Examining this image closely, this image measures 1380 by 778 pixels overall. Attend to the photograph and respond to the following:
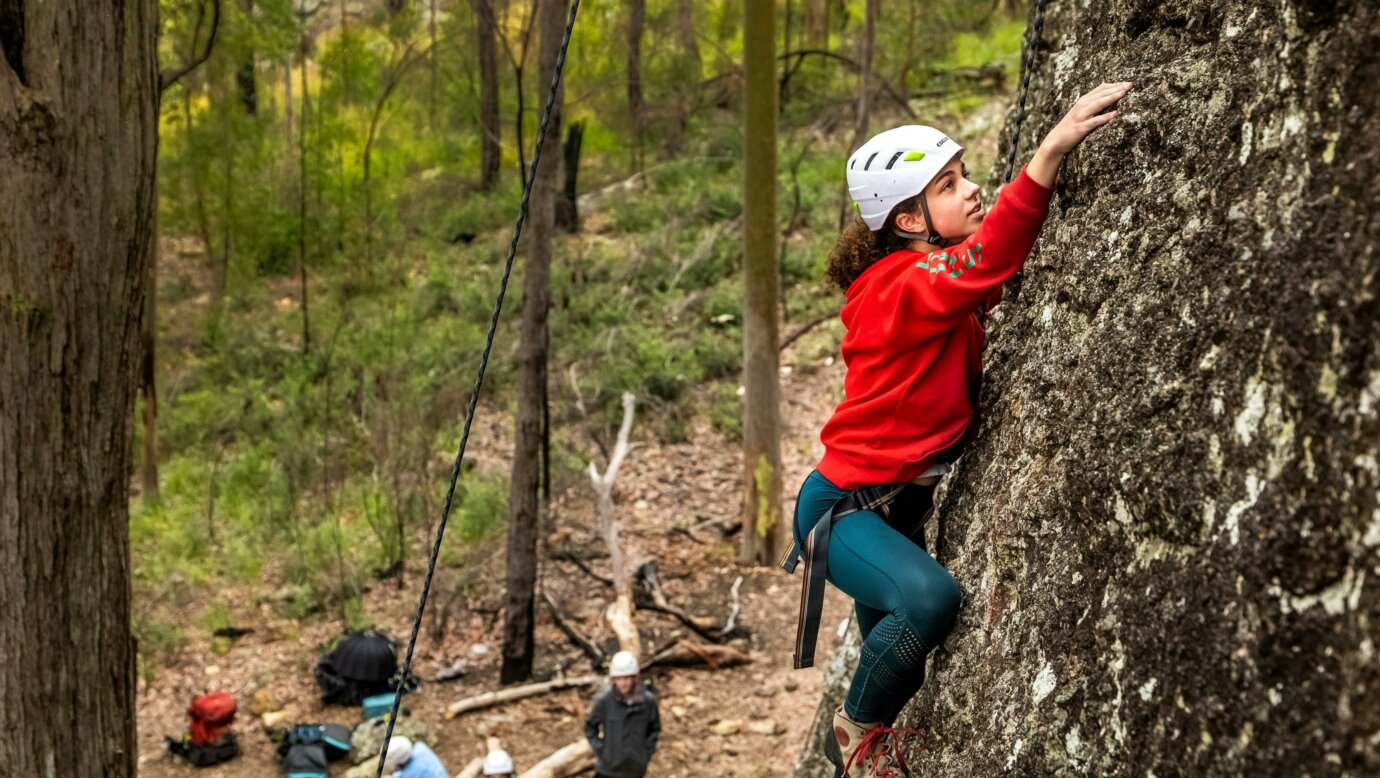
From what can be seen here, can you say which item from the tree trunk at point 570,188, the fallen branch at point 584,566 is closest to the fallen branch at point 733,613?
the fallen branch at point 584,566

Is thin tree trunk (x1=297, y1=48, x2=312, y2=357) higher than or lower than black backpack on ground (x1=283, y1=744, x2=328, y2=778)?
higher

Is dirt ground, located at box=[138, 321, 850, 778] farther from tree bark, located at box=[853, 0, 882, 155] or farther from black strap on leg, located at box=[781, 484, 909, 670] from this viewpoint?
black strap on leg, located at box=[781, 484, 909, 670]

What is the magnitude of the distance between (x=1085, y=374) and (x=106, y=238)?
3061 mm

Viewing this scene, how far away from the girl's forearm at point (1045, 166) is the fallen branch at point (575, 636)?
7.99m

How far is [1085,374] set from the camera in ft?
8.46

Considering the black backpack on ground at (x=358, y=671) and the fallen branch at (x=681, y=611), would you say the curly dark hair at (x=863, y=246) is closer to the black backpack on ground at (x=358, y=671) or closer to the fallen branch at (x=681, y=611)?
the fallen branch at (x=681, y=611)

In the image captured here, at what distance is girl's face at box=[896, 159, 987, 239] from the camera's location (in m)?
2.97

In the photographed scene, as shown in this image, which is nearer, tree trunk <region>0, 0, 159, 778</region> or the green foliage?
tree trunk <region>0, 0, 159, 778</region>

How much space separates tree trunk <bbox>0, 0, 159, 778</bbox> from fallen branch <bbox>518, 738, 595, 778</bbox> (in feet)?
15.5

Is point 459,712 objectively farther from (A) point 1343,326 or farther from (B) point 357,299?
(B) point 357,299

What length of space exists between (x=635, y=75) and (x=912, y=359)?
1907 centimetres

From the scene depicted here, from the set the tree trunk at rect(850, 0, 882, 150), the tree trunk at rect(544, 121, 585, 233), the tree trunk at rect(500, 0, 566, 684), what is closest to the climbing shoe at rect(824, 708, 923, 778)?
the tree trunk at rect(500, 0, 566, 684)

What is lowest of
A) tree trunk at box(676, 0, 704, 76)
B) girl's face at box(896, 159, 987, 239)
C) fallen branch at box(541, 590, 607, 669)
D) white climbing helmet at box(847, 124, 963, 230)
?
fallen branch at box(541, 590, 607, 669)

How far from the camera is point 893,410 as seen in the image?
2.99 metres
